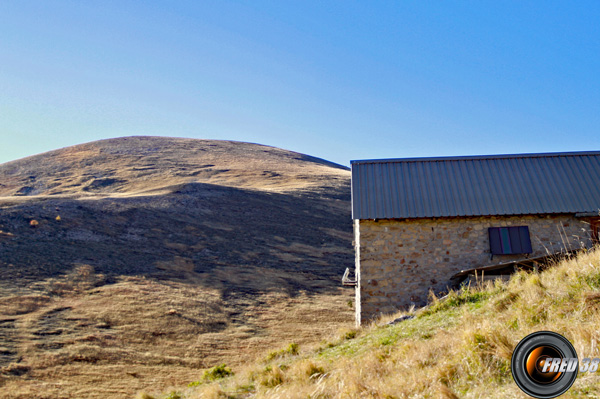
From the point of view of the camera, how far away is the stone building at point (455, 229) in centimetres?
1503

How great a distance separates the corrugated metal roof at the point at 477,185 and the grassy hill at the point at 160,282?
600 cm

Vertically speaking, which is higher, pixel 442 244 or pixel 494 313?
pixel 442 244

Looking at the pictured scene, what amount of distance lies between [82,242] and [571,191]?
26652mm

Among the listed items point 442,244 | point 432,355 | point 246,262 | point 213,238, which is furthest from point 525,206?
point 213,238

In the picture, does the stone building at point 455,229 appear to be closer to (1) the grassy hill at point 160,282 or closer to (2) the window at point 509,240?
(2) the window at point 509,240

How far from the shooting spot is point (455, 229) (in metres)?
15.4

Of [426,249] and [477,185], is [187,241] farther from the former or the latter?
[477,185]

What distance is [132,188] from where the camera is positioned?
53.4 meters

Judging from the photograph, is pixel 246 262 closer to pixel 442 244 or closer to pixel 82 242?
pixel 82 242
